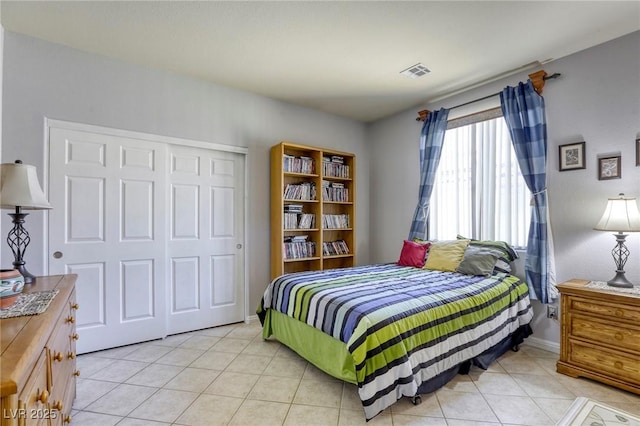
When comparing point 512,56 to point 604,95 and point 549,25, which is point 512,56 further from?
point 604,95

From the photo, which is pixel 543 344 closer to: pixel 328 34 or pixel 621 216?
pixel 621 216

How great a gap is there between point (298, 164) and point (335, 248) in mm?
1264

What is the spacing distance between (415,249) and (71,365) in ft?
10.0

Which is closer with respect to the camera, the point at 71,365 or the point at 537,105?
the point at 71,365

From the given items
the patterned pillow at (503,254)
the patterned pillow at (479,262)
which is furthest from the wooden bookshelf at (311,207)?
the patterned pillow at (503,254)

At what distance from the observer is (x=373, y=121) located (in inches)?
179

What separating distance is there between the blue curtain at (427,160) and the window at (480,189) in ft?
0.43

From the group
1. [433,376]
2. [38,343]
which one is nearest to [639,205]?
[433,376]

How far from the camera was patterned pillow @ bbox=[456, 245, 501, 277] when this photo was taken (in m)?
2.76

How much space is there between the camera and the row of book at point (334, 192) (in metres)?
3.96

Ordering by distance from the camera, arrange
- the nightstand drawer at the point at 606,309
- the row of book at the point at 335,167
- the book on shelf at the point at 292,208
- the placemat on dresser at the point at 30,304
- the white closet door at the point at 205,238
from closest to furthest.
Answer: the placemat on dresser at the point at 30,304, the nightstand drawer at the point at 606,309, the white closet door at the point at 205,238, the book on shelf at the point at 292,208, the row of book at the point at 335,167

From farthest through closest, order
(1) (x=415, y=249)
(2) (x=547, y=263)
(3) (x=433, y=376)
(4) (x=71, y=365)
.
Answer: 1. (1) (x=415, y=249)
2. (2) (x=547, y=263)
3. (3) (x=433, y=376)
4. (4) (x=71, y=365)

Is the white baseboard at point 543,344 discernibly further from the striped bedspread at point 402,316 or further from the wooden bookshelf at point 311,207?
the wooden bookshelf at point 311,207

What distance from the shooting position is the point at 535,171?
2.76m
